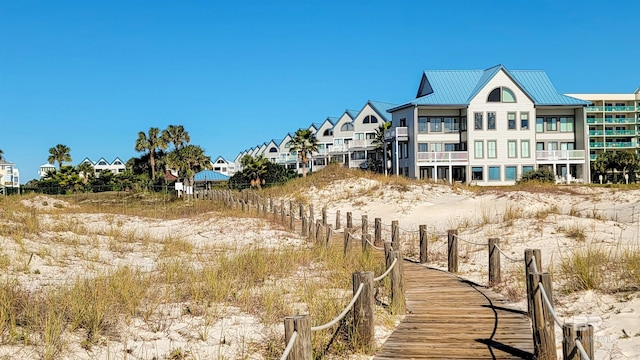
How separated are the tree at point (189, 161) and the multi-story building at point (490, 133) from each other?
26715mm

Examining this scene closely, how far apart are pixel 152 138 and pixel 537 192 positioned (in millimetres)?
55541

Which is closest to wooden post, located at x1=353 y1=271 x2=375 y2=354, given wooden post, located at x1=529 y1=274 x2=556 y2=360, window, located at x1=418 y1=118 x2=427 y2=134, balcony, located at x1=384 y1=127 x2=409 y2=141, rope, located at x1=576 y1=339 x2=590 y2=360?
wooden post, located at x1=529 y1=274 x2=556 y2=360

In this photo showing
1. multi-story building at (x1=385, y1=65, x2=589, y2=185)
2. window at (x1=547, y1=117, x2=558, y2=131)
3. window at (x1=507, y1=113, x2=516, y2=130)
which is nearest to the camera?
multi-story building at (x1=385, y1=65, x2=589, y2=185)

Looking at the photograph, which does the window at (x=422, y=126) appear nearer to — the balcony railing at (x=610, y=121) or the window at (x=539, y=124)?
the window at (x=539, y=124)

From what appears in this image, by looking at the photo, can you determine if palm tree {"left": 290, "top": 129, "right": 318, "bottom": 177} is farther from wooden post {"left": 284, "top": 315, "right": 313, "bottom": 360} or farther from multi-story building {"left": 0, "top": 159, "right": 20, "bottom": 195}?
wooden post {"left": 284, "top": 315, "right": 313, "bottom": 360}

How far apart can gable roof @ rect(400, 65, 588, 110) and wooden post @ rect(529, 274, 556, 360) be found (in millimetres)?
43650

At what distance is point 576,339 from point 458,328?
12.0 ft

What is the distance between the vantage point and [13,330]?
6.80m

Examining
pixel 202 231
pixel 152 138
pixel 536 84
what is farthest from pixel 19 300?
pixel 152 138

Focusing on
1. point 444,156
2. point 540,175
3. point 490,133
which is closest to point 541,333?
point 540,175

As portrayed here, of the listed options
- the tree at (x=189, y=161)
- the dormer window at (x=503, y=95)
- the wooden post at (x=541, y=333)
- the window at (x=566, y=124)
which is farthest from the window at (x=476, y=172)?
the wooden post at (x=541, y=333)

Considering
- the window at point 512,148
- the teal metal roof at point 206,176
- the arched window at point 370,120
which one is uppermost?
the arched window at point 370,120

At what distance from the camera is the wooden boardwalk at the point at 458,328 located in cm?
750

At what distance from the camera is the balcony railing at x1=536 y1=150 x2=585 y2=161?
168ft
